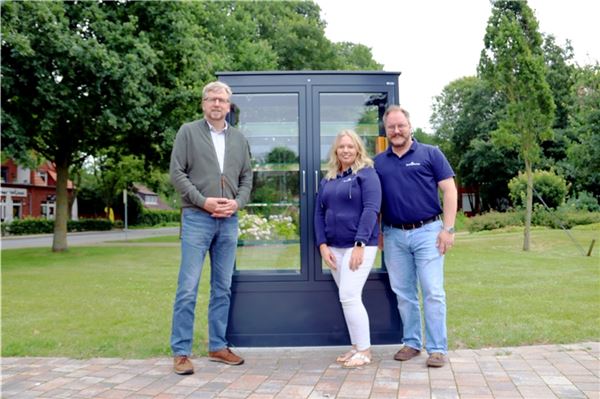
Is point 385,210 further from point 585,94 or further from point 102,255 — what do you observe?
point 585,94

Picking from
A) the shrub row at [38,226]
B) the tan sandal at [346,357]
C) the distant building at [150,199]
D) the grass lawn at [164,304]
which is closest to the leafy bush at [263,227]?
the grass lawn at [164,304]

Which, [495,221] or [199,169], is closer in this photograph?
[199,169]

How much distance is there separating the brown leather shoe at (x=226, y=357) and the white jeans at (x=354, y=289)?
96 centimetres

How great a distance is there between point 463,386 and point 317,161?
7.37 ft

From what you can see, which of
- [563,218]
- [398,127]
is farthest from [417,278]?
[563,218]

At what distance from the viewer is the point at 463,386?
3.83 m

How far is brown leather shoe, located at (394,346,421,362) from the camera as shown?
453 cm

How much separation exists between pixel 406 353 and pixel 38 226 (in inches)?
1554

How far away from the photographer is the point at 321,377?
411 cm

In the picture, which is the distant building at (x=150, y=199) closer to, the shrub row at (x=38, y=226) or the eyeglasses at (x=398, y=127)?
the shrub row at (x=38, y=226)

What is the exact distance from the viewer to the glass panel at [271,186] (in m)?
5.21

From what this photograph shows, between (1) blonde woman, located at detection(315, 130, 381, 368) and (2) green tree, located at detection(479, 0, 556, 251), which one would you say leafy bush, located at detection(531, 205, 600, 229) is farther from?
(1) blonde woman, located at detection(315, 130, 381, 368)

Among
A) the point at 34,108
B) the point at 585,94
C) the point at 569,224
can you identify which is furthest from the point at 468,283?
the point at 569,224

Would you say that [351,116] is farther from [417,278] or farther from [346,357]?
[346,357]
